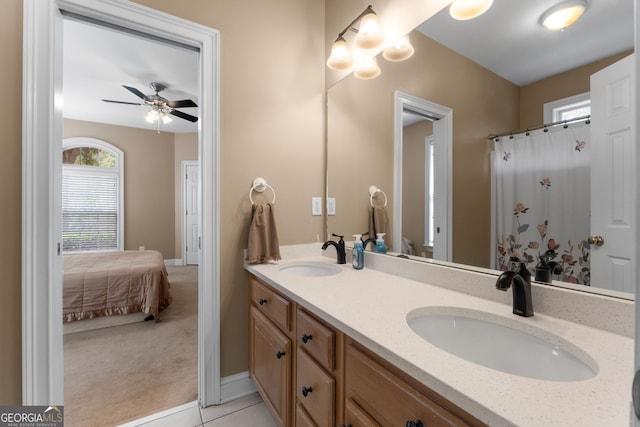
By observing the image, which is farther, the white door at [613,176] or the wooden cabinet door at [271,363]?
the wooden cabinet door at [271,363]

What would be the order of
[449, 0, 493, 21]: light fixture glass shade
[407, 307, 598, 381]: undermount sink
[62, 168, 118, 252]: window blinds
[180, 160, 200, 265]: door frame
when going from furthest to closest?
[180, 160, 200, 265]: door frame
[62, 168, 118, 252]: window blinds
[449, 0, 493, 21]: light fixture glass shade
[407, 307, 598, 381]: undermount sink

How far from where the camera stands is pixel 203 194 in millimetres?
1608

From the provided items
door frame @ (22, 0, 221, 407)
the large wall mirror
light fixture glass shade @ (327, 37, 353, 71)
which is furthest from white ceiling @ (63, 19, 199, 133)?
the large wall mirror

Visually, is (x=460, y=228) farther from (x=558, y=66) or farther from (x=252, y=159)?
(x=252, y=159)

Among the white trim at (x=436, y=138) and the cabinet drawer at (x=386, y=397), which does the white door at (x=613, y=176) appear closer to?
the white trim at (x=436, y=138)

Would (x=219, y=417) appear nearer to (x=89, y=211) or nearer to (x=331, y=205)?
(x=331, y=205)

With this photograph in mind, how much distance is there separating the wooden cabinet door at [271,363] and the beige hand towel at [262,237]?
0.31 m

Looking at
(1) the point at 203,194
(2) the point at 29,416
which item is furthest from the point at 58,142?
(2) the point at 29,416

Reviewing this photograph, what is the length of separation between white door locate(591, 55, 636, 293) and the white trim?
469mm

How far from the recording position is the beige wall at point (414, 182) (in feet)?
4.46

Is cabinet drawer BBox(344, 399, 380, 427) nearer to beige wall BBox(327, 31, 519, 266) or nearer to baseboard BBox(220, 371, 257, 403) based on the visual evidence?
beige wall BBox(327, 31, 519, 266)

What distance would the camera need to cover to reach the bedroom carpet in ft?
5.29

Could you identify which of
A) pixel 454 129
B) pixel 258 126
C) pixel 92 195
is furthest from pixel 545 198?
pixel 92 195

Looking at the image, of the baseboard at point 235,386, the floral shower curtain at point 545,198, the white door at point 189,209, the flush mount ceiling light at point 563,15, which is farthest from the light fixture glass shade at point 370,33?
the white door at point 189,209
